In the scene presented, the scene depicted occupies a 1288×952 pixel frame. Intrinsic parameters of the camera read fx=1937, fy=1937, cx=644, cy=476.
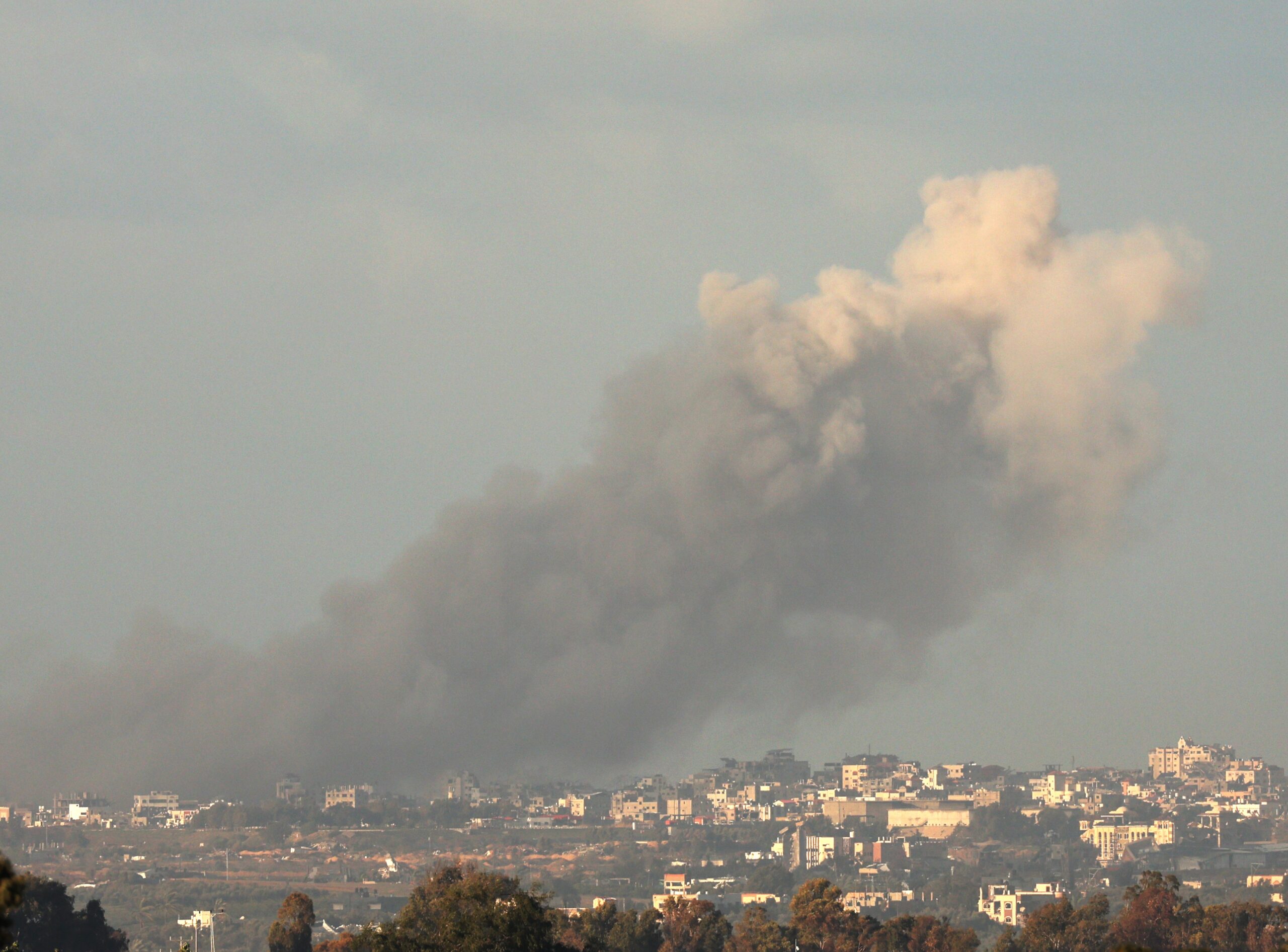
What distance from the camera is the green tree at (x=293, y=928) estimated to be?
6362 centimetres

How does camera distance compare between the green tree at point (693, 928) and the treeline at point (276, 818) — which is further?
the treeline at point (276, 818)

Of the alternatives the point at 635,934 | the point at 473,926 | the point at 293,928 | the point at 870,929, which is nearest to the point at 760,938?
the point at 870,929

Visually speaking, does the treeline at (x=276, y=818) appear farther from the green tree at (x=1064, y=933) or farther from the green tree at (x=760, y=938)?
the green tree at (x=1064, y=933)

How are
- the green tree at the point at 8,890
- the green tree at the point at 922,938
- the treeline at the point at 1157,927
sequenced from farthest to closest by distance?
1. the green tree at the point at 922,938
2. the treeline at the point at 1157,927
3. the green tree at the point at 8,890

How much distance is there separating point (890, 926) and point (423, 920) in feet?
89.1

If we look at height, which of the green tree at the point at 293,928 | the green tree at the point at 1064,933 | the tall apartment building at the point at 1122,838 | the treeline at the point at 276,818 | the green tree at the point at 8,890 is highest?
the treeline at the point at 276,818

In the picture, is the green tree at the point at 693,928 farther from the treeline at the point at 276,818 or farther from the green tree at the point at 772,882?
the treeline at the point at 276,818

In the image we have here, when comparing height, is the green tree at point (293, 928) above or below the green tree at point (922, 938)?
above

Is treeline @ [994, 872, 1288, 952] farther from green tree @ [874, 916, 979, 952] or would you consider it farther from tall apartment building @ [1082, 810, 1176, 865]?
tall apartment building @ [1082, 810, 1176, 865]

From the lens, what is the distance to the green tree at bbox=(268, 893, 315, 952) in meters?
63.6

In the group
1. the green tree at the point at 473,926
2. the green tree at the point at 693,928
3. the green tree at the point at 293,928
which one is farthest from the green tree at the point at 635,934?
the green tree at the point at 473,926

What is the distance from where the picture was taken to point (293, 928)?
210ft

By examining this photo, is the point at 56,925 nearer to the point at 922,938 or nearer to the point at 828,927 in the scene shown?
the point at 828,927

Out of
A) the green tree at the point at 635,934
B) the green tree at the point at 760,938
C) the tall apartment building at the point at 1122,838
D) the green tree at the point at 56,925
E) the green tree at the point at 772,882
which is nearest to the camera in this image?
the green tree at the point at 56,925
